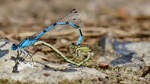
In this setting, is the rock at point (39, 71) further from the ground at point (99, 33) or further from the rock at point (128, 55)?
the rock at point (128, 55)

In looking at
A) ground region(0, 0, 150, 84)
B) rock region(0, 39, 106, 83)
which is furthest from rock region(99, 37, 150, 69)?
rock region(0, 39, 106, 83)

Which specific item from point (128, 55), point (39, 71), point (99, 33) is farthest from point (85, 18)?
point (39, 71)

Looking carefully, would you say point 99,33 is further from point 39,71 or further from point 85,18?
point 39,71

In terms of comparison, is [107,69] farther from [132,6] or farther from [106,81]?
[132,6]

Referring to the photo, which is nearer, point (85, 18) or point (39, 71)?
point (39, 71)

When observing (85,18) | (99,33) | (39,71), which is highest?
(85,18)

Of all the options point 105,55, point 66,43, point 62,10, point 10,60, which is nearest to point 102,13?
point 62,10

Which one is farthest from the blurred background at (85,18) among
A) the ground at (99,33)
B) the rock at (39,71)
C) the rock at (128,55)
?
the rock at (39,71)
